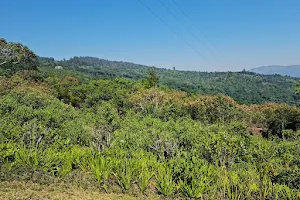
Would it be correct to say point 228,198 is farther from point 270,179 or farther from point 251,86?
point 251,86

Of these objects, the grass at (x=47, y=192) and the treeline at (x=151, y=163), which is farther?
the treeline at (x=151, y=163)

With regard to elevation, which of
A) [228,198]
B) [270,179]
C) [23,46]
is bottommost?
[228,198]

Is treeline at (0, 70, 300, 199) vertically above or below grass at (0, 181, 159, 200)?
above

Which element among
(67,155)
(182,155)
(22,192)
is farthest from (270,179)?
(22,192)

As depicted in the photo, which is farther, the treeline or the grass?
the treeline

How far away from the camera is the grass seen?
7480 millimetres

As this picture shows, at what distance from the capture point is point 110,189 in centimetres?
891

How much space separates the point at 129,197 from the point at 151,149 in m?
5.27

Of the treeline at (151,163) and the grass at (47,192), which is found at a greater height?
the treeline at (151,163)

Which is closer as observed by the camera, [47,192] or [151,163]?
[47,192]

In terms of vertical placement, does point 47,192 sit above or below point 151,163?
below

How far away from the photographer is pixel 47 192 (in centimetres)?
794

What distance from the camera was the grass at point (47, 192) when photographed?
24.5 feet

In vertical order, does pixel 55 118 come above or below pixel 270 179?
above
